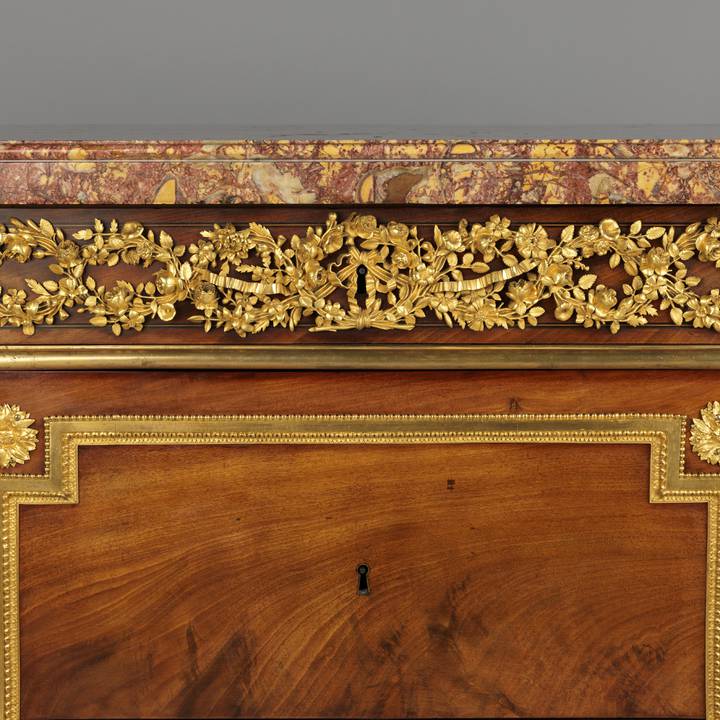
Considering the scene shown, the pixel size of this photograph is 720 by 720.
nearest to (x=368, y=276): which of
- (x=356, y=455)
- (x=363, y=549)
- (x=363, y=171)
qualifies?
(x=363, y=171)

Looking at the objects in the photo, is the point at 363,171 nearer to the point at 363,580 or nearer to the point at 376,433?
the point at 376,433

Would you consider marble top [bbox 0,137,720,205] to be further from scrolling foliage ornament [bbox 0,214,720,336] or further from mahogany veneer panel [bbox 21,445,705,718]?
mahogany veneer panel [bbox 21,445,705,718]

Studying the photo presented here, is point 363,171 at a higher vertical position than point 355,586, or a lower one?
higher

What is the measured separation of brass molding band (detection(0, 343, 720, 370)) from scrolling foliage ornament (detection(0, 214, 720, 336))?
3 cm

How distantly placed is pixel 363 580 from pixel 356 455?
0.17 m

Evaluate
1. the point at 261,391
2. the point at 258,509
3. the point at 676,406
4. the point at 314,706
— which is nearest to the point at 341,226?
the point at 261,391

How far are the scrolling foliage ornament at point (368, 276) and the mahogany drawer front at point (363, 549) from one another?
82mm

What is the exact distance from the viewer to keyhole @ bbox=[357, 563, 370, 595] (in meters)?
1.05

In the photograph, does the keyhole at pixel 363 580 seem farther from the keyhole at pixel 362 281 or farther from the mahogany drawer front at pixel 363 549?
the keyhole at pixel 362 281

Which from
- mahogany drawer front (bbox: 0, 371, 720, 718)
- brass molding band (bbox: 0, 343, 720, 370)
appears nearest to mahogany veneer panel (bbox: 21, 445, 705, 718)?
mahogany drawer front (bbox: 0, 371, 720, 718)

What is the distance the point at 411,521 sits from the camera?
3.48 ft

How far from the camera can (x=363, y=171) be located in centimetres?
96

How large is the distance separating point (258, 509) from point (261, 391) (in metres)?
0.16

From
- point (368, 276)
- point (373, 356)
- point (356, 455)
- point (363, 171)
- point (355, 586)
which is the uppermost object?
point (363, 171)
